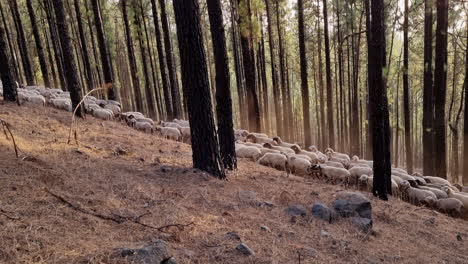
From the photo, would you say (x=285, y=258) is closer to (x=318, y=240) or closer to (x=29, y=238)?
(x=318, y=240)

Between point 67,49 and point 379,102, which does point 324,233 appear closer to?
point 379,102

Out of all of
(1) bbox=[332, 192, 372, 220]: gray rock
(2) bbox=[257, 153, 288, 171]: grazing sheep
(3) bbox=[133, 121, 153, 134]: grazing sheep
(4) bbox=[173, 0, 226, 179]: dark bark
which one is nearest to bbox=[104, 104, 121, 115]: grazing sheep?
(3) bbox=[133, 121, 153, 134]: grazing sheep

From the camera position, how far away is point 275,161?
10.7 m

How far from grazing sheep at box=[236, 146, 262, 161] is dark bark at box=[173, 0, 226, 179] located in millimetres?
4270

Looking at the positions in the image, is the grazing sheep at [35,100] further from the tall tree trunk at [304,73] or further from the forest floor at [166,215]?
the tall tree trunk at [304,73]

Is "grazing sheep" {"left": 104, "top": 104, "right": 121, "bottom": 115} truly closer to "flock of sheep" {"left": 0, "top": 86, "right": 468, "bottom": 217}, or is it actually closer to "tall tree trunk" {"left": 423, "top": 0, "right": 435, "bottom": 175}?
"flock of sheep" {"left": 0, "top": 86, "right": 468, "bottom": 217}

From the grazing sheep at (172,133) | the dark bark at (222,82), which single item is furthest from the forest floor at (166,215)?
the grazing sheep at (172,133)

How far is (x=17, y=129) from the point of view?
7.35 metres

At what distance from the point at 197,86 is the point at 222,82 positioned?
121 centimetres

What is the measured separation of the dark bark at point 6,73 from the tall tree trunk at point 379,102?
37.0 feet

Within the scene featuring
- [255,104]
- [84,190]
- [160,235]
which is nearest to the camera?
[160,235]

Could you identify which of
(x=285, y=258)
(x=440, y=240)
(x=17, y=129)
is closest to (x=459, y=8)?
(x=440, y=240)

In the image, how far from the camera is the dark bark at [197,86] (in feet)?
20.9

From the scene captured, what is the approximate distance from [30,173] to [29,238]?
6.74 feet
